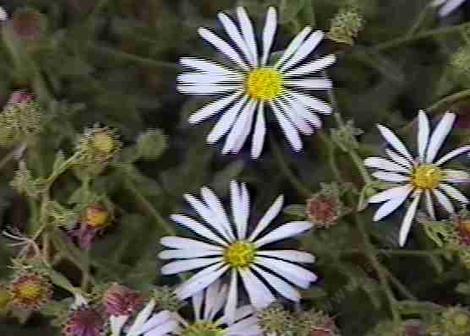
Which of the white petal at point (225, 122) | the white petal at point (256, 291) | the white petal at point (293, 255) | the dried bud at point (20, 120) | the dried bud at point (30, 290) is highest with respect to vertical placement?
the dried bud at point (20, 120)

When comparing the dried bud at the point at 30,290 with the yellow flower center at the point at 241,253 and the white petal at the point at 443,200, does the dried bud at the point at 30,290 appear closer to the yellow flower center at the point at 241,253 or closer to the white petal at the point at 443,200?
the yellow flower center at the point at 241,253

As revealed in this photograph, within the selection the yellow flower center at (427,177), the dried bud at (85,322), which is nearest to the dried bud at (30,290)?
the dried bud at (85,322)

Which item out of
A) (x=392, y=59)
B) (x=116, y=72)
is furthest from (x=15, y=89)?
(x=392, y=59)

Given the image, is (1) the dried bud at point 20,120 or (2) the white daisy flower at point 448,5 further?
(2) the white daisy flower at point 448,5

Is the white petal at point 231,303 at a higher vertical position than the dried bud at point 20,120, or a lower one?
lower

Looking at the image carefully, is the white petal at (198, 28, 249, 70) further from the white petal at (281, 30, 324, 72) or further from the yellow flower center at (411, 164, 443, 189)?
the yellow flower center at (411, 164, 443, 189)

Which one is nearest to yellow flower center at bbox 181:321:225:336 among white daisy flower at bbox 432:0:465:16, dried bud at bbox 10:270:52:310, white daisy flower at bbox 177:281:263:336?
white daisy flower at bbox 177:281:263:336
